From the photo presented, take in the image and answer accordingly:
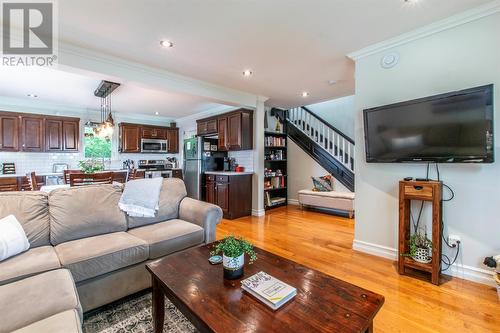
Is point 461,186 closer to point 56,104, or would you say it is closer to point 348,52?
point 348,52

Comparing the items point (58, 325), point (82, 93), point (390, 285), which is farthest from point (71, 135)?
point (390, 285)

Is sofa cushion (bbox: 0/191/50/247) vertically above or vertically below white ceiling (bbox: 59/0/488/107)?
below

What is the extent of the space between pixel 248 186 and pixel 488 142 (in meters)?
3.61

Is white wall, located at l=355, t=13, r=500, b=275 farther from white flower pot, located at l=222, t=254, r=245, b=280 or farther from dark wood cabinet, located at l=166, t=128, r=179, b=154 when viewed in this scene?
dark wood cabinet, located at l=166, t=128, r=179, b=154

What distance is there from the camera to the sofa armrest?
8.05 feet

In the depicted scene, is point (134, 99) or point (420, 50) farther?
point (134, 99)

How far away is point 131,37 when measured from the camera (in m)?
2.45

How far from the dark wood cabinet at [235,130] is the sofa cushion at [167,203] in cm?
209

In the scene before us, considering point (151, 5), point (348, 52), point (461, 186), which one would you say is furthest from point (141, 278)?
point (348, 52)

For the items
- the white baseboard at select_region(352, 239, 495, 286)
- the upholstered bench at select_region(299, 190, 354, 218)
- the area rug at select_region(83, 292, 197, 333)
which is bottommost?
the area rug at select_region(83, 292, 197, 333)

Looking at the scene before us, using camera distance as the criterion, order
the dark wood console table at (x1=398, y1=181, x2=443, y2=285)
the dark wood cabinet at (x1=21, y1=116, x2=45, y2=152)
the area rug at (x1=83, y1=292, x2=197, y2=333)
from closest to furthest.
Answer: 1. the area rug at (x1=83, y1=292, x2=197, y2=333)
2. the dark wood console table at (x1=398, y1=181, x2=443, y2=285)
3. the dark wood cabinet at (x1=21, y1=116, x2=45, y2=152)

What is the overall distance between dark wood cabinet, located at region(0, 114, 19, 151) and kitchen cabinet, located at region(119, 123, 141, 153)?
196 cm

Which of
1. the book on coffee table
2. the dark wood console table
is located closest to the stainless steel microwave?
the book on coffee table

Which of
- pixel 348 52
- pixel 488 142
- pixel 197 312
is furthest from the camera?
pixel 348 52
